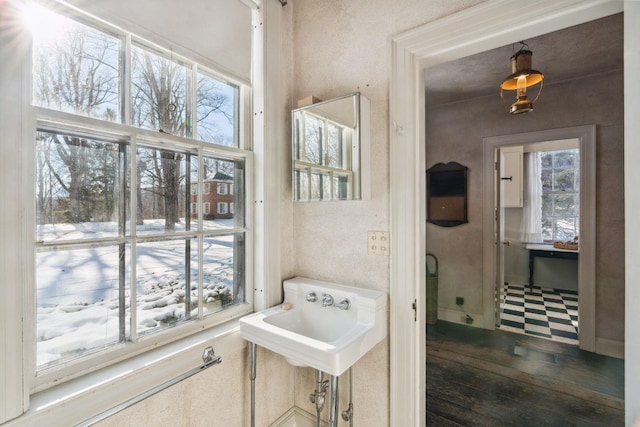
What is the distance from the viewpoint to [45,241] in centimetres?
92

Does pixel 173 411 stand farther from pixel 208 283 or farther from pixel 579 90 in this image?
pixel 579 90

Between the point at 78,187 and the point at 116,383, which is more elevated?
the point at 78,187

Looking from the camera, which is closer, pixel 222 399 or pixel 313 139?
pixel 222 399

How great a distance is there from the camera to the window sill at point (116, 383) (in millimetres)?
848

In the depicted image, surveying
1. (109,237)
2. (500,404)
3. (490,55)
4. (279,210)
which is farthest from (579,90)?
(109,237)

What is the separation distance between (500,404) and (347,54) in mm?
2532

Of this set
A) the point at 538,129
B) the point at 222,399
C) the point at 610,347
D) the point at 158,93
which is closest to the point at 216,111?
the point at 158,93

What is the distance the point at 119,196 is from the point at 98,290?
353 millimetres

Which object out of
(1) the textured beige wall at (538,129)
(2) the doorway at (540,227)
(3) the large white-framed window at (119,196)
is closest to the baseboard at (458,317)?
(1) the textured beige wall at (538,129)

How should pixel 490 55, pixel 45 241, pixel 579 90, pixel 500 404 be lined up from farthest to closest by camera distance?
1. pixel 579 90
2. pixel 490 55
3. pixel 500 404
4. pixel 45 241

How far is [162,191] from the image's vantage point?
1216 millimetres

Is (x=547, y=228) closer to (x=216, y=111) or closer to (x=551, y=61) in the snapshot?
(x=551, y=61)

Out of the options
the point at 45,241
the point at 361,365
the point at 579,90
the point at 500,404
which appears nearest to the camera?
the point at 45,241

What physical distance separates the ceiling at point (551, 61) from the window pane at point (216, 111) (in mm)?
2042
